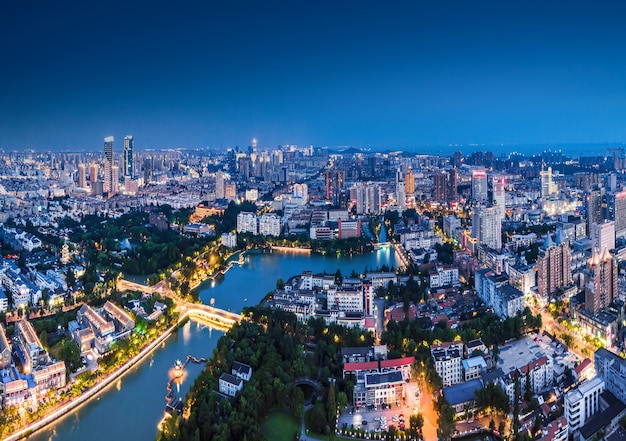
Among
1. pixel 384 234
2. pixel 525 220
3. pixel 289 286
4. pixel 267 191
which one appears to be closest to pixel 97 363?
pixel 289 286

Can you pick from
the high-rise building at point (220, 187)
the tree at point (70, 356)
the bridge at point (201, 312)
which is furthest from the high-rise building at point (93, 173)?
the tree at point (70, 356)

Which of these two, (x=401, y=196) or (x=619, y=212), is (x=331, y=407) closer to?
(x=619, y=212)

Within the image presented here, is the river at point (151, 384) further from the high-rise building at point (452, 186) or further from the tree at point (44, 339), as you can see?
the high-rise building at point (452, 186)

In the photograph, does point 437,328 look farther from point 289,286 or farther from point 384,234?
point 384,234

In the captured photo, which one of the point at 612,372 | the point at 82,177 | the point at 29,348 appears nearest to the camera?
the point at 612,372

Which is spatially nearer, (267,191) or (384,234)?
(384,234)

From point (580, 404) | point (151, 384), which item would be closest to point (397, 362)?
point (580, 404)

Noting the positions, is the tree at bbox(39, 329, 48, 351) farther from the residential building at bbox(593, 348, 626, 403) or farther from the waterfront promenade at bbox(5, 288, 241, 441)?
the residential building at bbox(593, 348, 626, 403)
